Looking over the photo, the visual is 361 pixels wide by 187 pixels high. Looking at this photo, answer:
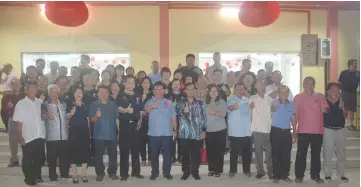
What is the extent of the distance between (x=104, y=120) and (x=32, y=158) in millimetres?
1140

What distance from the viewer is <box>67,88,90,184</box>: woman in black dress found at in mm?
4949

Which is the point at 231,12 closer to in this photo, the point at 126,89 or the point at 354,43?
the point at 354,43

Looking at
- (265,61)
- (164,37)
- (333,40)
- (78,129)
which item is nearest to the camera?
(78,129)

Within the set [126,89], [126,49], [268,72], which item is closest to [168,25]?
[126,49]

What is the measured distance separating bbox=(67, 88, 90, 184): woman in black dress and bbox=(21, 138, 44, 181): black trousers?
0.45 metres

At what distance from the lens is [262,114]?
5168 mm

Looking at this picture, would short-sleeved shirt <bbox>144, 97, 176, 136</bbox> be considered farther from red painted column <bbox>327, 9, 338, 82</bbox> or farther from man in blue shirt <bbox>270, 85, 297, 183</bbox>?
red painted column <bbox>327, 9, 338, 82</bbox>

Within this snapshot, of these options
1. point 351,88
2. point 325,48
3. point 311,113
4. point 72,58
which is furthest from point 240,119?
point 72,58

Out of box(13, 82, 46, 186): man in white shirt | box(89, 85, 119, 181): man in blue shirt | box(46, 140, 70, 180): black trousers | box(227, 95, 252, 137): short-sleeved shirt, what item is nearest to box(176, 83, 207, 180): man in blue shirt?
box(227, 95, 252, 137): short-sleeved shirt

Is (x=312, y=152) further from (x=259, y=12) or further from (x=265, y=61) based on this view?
(x=265, y=61)

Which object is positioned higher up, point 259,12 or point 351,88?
point 259,12

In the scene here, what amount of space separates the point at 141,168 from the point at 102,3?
4.69m

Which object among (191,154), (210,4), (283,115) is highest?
(210,4)

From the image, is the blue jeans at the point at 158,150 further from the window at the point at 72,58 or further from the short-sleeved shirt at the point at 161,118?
the window at the point at 72,58
